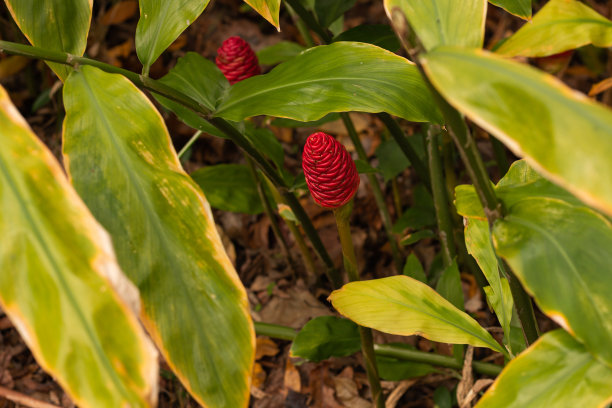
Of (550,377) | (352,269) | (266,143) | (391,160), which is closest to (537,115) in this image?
(550,377)

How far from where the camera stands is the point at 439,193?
1146 millimetres

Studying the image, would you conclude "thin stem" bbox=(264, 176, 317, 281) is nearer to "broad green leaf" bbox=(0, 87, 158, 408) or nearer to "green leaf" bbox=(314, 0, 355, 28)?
"green leaf" bbox=(314, 0, 355, 28)

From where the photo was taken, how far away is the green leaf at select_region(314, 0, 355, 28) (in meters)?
1.11

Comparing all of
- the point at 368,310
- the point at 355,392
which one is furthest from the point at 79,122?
the point at 355,392

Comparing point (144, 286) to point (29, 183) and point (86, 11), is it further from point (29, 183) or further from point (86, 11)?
point (86, 11)

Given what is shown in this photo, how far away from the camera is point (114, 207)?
67 cm

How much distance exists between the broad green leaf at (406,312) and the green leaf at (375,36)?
1.49 ft

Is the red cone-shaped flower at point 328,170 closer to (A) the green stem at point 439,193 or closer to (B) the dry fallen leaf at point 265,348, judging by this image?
(A) the green stem at point 439,193

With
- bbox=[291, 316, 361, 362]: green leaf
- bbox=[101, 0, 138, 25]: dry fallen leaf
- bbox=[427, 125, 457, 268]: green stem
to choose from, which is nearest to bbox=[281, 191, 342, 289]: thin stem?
bbox=[291, 316, 361, 362]: green leaf

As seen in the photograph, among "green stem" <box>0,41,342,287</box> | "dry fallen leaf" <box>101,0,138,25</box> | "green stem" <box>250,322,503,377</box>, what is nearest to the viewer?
"green stem" <box>0,41,342,287</box>

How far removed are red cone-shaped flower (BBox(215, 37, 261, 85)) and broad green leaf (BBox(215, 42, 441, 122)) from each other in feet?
0.65

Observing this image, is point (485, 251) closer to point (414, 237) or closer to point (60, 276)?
point (414, 237)

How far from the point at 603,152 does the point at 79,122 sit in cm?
55

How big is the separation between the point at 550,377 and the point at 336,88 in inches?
17.6
